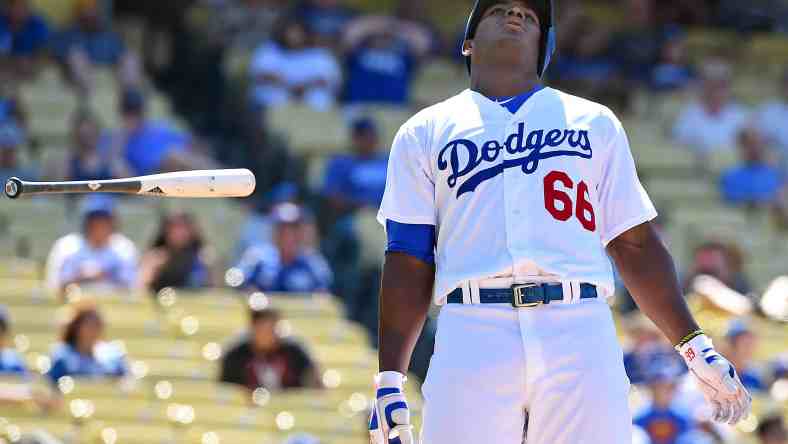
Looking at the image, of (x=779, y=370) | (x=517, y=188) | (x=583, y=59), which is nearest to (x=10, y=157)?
(x=779, y=370)

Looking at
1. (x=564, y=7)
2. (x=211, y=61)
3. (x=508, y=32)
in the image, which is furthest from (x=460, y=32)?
(x=508, y=32)

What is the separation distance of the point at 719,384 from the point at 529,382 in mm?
521

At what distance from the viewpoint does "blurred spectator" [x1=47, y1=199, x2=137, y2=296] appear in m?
9.50

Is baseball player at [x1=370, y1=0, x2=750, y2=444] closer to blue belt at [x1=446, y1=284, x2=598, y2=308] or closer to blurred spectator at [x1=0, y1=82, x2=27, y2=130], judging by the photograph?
blue belt at [x1=446, y1=284, x2=598, y2=308]

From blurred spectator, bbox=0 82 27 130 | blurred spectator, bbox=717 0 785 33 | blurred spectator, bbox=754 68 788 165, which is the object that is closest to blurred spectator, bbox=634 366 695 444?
blurred spectator, bbox=0 82 27 130

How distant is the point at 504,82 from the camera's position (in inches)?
185

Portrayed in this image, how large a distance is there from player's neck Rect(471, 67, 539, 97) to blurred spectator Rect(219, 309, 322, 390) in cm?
420

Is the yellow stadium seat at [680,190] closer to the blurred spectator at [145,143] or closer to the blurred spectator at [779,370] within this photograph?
the blurred spectator at [779,370]

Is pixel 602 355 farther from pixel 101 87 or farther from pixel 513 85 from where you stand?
pixel 101 87

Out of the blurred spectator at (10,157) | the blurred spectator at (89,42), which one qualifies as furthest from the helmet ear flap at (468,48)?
the blurred spectator at (89,42)

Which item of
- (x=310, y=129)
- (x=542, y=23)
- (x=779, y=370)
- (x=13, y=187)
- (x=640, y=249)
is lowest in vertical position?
(x=779, y=370)

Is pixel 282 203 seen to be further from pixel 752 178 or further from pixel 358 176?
pixel 752 178

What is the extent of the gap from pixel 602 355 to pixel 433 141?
29.5 inches

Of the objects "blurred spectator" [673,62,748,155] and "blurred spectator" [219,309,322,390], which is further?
"blurred spectator" [673,62,748,155]
